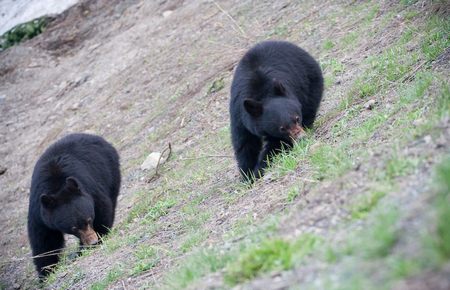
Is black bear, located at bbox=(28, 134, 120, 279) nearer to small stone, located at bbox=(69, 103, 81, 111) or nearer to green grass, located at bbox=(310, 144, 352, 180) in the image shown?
green grass, located at bbox=(310, 144, 352, 180)

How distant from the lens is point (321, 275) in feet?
12.7

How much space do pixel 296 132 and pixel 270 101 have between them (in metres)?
0.46

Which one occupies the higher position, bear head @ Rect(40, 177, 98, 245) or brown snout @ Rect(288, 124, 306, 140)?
brown snout @ Rect(288, 124, 306, 140)

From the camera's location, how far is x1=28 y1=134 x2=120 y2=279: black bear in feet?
29.9

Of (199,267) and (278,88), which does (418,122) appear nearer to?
(199,267)

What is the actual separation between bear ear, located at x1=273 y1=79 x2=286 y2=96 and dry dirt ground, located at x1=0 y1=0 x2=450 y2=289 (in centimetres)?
71

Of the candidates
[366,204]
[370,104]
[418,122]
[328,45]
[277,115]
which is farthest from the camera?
[328,45]

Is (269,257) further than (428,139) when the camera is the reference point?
No

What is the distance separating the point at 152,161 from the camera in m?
12.2

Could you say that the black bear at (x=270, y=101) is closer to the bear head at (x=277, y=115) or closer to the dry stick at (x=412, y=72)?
the bear head at (x=277, y=115)

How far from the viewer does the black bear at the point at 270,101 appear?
8.19 m

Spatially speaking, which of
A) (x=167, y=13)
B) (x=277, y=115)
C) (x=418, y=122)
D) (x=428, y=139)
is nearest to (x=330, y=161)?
(x=418, y=122)

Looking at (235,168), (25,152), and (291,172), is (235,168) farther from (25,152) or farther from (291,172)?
(25,152)

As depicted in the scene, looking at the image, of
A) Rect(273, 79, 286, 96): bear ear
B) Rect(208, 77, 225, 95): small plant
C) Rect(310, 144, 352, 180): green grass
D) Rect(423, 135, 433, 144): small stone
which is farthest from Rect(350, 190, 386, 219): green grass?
Rect(208, 77, 225, 95): small plant
